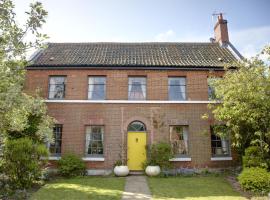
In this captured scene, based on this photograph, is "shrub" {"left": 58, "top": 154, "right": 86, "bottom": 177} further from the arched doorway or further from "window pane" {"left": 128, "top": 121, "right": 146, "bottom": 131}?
"window pane" {"left": 128, "top": 121, "right": 146, "bottom": 131}

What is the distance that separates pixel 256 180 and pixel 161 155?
18.5ft

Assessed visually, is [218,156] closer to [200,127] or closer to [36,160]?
[200,127]

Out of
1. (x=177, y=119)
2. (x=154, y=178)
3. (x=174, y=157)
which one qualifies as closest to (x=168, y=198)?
(x=154, y=178)

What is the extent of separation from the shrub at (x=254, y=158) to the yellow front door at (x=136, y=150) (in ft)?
20.1

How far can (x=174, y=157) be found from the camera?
653 inches

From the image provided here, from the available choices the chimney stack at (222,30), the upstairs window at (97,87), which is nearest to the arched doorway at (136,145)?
the upstairs window at (97,87)

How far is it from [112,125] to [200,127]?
18.8ft

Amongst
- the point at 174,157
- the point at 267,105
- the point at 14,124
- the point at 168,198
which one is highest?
the point at 267,105

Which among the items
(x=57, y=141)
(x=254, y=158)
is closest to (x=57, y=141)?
(x=57, y=141)

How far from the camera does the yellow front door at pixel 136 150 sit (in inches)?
655

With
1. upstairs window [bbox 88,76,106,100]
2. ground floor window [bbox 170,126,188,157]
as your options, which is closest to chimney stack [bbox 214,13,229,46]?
ground floor window [bbox 170,126,188,157]

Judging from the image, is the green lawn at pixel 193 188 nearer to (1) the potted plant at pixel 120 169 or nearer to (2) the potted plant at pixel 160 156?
(2) the potted plant at pixel 160 156

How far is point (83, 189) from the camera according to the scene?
40.7ft

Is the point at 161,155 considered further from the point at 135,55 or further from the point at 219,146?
the point at 135,55
